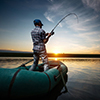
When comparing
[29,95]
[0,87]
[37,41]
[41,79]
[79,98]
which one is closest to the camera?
[0,87]

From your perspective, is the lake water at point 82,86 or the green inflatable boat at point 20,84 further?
the lake water at point 82,86

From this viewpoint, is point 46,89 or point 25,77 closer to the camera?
point 25,77

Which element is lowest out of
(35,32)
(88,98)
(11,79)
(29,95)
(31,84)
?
(88,98)

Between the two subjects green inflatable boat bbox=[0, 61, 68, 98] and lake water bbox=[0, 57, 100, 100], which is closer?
green inflatable boat bbox=[0, 61, 68, 98]

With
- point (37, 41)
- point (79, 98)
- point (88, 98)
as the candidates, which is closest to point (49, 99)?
point (79, 98)

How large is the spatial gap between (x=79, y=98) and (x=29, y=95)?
161 cm

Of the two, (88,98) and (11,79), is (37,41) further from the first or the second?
(88,98)

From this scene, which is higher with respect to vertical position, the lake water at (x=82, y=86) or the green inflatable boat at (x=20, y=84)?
the green inflatable boat at (x=20, y=84)

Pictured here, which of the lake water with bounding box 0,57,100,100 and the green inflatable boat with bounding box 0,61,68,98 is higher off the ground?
the green inflatable boat with bounding box 0,61,68,98

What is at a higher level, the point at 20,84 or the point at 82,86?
the point at 20,84

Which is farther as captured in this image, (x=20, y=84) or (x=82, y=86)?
(x=82, y=86)

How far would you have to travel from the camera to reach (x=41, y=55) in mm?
3322

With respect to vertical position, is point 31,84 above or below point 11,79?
below

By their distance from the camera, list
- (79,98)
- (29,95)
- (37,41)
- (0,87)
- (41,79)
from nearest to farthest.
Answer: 1. (0,87)
2. (29,95)
3. (41,79)
4. (79,98)
5. (37,41)
